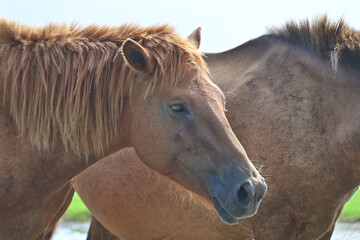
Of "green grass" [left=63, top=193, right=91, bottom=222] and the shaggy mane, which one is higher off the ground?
the shaggy mane

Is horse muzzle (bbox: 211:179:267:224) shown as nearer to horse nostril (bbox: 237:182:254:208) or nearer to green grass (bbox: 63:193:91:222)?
horse nostril (bbox: 237:182:254:208)

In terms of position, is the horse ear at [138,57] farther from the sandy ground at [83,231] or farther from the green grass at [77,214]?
the green grass at [77,214]

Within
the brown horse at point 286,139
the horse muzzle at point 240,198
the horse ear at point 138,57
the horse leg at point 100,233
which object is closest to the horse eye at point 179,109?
the horse ear at point 138,57

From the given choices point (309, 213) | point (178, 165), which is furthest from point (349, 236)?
point (178, 165)

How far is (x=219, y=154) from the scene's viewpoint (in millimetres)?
3299

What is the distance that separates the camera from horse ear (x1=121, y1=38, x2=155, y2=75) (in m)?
3.35

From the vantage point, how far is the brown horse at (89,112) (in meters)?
3.41

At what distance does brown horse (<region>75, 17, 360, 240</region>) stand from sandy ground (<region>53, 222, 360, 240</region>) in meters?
4.11

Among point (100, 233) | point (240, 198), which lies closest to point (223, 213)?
point (240, 198)

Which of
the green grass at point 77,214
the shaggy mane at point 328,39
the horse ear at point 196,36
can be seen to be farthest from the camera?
the green grass at point 77,214

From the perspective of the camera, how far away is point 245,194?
321 cm

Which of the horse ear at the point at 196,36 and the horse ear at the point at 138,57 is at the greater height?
the horse ear at the point at 138,57

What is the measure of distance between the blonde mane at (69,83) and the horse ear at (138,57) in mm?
50

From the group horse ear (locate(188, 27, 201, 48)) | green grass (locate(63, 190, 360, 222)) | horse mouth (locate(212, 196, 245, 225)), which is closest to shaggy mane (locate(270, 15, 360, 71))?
horse ear (locate(188, 27, 201, 48))
